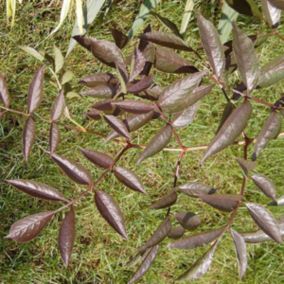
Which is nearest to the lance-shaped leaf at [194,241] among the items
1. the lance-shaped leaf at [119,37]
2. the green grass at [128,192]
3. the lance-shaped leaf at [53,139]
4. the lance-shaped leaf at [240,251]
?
the lance-shaped leaf at [240,251]

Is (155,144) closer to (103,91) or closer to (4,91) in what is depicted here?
(103,91)

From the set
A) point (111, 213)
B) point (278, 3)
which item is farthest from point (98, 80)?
point (278, 3)

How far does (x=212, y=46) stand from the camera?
40.5 inches

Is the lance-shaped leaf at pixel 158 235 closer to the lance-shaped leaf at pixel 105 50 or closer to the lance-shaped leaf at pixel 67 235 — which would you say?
the lance-shaped leaf at pixel 67 235

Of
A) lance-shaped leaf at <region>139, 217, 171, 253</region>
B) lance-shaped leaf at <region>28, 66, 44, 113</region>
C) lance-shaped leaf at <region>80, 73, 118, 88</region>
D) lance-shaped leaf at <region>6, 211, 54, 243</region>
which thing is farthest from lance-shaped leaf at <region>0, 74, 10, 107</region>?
lance-shaped leaf at <region>139, 217, 171, 253</region>

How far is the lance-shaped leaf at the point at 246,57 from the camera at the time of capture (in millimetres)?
980

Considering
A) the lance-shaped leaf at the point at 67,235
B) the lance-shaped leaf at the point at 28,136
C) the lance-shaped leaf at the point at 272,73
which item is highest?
the lance-shaped leaf at the point at 272,73

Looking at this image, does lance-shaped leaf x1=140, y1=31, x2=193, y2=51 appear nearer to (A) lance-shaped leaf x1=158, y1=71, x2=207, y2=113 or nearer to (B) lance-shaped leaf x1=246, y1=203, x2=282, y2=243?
(A) lance-shaped leaf x1=158, y1=71, x2=207, y2=113

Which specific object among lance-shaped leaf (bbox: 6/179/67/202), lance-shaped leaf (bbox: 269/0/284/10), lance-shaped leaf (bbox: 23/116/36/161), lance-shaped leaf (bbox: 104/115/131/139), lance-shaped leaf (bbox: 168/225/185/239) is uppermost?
lance-shaped leaf (bbox: 269/0/284/10)

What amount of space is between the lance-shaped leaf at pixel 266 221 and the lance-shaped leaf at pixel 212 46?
235 mm

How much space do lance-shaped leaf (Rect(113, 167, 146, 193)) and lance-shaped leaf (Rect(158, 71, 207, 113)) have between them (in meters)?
0.16

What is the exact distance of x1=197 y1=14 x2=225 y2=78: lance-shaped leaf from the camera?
1.03 meters

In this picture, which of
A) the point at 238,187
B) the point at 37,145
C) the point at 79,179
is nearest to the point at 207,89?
the point at 79,179

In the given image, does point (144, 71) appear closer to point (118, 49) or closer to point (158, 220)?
point (118, 49)
